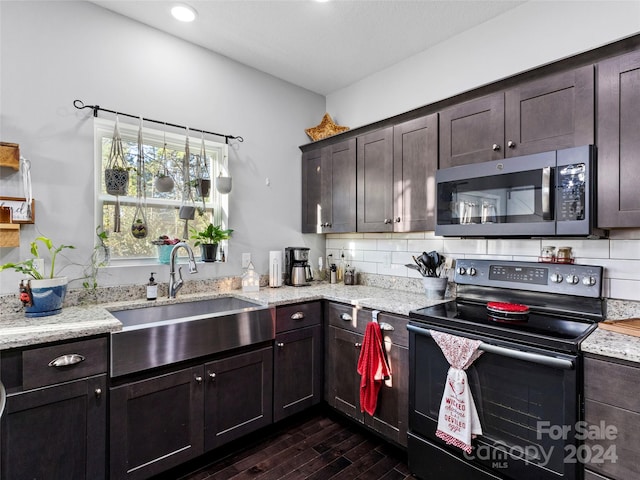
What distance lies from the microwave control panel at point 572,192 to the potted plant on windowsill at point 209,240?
214cm

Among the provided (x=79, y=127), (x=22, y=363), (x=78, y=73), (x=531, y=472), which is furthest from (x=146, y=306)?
(x=531, y=472)

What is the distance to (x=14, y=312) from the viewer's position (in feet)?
6.36

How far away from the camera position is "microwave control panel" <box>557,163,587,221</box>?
5.59 ft

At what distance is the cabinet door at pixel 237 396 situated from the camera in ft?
6.81

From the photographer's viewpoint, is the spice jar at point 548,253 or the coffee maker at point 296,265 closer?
the spice jar at point 548,253

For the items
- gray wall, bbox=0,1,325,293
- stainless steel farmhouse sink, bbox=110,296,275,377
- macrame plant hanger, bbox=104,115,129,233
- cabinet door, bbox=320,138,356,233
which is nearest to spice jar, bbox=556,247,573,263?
cabinet door, bbox=320,138,356,233

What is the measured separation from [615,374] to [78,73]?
3178 mm

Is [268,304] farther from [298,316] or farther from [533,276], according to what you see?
[533,276]

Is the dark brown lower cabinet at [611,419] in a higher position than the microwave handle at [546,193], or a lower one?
lower

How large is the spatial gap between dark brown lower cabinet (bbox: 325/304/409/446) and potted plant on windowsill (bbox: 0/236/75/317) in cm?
166

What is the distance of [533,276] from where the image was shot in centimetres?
207

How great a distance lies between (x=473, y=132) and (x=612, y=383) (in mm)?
1471

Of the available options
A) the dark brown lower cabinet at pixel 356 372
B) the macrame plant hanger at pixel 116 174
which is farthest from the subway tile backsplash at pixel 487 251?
the macrame plant hanger at pixel 116 174

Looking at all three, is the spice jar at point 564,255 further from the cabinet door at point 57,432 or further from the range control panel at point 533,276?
the cabinet door at point 57,432
